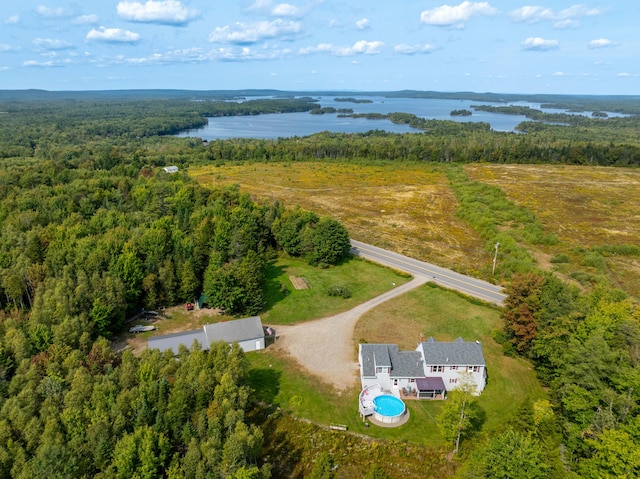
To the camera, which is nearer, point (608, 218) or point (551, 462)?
point (551, 462)

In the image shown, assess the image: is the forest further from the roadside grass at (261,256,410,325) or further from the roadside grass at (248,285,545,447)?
the roadside grass at (248,285,545,447)

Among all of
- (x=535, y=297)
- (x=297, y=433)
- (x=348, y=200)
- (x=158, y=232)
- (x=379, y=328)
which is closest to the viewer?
(x=297, y=433)

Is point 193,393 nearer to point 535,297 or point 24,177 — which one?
point 535,297

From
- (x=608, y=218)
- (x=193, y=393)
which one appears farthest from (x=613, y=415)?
(x=608, y=218)

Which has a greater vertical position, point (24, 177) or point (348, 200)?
point (24, 177)

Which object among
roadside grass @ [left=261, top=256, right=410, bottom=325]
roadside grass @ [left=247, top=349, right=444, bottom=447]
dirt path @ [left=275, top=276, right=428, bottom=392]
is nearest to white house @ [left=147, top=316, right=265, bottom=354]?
roadside grass @ [left=247, top=349, right=444, bottom=447]

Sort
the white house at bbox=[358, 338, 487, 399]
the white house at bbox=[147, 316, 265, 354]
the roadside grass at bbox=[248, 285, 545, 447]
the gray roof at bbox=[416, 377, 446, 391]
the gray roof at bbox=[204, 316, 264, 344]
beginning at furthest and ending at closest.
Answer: the gray roof at bbox=[204, 316, 264, 344], the white house at bbox=[147, 316, 265, 354], the white house at bbox=[358, 338, 487, 399], the gray roof at bbox=[416, 377, 446, 391], the roadside grass at bbox=[248, 285, 545, 447]
